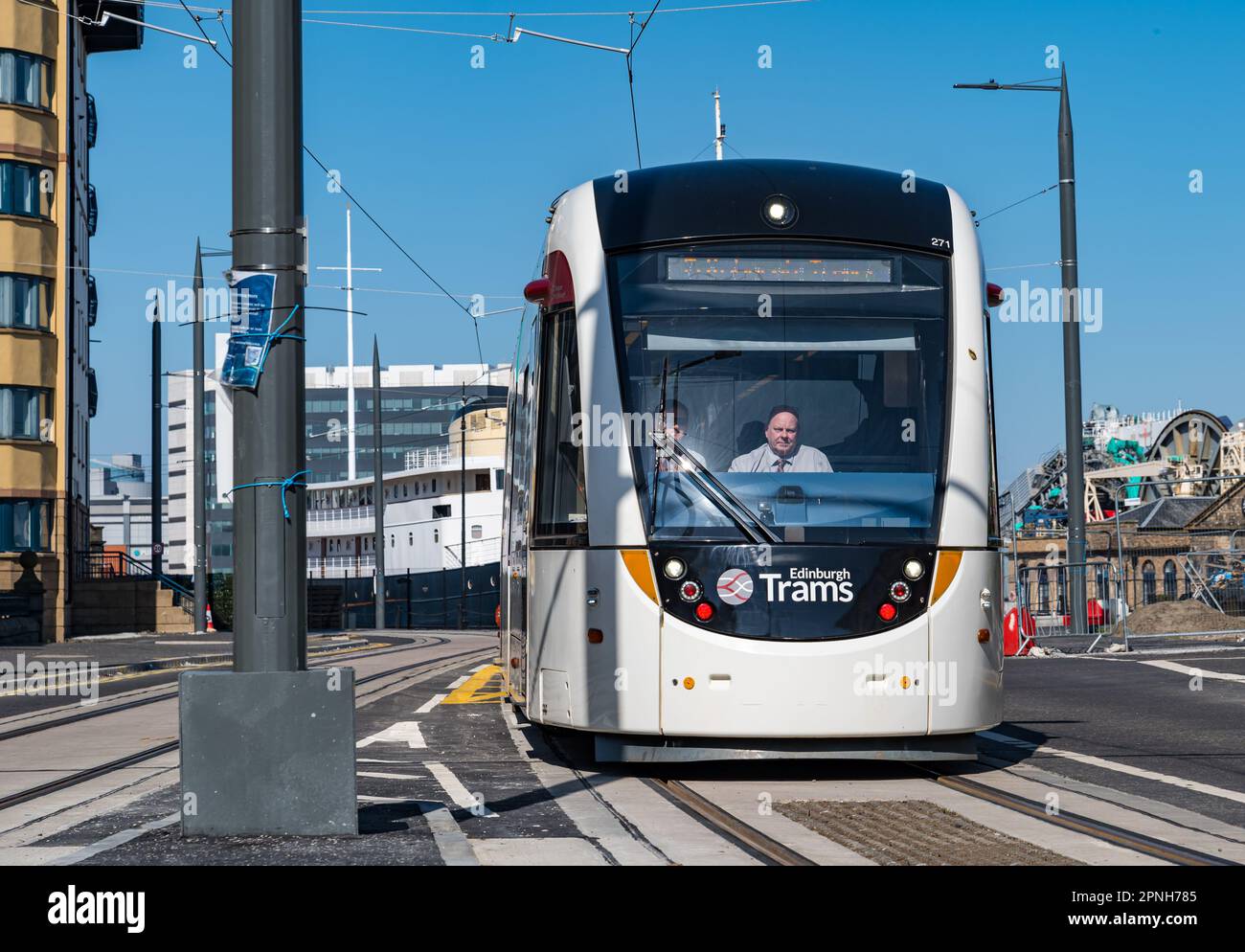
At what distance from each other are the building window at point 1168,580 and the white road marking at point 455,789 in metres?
19.8

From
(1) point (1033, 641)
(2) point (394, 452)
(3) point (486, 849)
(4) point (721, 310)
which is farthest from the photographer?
(2) point (394, 452)

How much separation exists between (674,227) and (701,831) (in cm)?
377

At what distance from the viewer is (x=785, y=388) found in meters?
9.05

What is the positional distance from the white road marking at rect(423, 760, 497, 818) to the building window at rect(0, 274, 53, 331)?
2990 centimetres

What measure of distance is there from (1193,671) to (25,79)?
3016cm

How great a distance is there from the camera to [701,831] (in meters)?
6.86

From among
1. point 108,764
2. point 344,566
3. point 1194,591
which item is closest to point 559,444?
point 108,764

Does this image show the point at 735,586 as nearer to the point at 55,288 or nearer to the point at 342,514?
the point at 55,288

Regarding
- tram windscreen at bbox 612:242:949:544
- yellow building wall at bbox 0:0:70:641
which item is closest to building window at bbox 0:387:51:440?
yellow building wall at bbox 0:0:70:641

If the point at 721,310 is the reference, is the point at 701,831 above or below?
below

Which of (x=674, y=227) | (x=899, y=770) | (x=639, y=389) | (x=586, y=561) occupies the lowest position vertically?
(x=899, y=770)

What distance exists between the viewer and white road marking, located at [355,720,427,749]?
11.1 m
